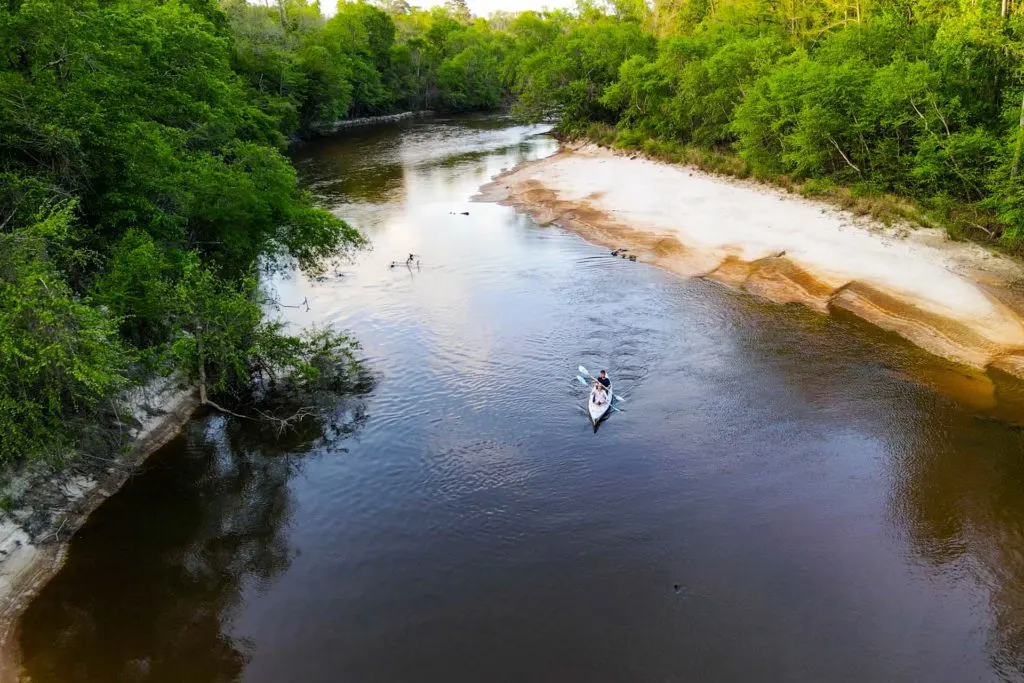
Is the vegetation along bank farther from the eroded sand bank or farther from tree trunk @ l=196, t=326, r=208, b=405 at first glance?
the eroded sand bank

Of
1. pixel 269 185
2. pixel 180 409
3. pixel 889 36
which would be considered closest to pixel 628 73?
pixel 889 36

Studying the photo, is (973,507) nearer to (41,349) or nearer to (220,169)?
(41,349)

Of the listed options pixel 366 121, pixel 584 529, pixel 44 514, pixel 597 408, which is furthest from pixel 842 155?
pixel 366 121

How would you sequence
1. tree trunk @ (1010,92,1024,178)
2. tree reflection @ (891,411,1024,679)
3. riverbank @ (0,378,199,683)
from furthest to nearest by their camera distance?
tree trunk @ (1010,92,1024,178)
riverbank @ (0,378,199,683)
tree reflection @ (891,411,1024,679)

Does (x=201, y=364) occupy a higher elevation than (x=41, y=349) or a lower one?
lower

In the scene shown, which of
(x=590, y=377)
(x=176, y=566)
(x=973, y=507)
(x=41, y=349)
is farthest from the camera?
(x=590, y=377)

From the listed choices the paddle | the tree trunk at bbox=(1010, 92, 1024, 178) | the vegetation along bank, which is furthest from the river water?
the tree trunk at bbox=(1010, 92, 1024, 178)
